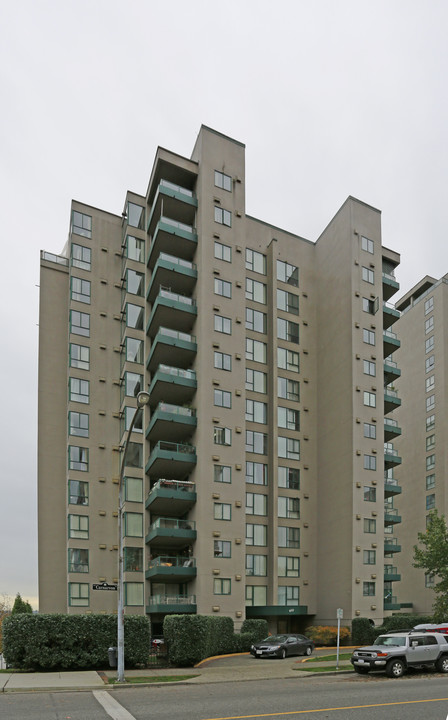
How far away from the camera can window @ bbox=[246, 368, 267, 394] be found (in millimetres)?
44969

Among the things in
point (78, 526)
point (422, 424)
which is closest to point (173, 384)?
point (78, 526)

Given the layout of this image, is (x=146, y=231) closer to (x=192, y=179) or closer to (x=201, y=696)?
(x=192, y=179)

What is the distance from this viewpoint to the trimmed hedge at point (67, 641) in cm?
2392

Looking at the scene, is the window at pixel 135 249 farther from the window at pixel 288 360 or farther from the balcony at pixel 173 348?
the window at pixel 288 360

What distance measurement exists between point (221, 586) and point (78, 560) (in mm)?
9562

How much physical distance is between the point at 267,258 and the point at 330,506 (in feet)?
61.0

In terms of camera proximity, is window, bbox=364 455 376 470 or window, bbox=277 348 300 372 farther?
window, bbox=277 348 300 372

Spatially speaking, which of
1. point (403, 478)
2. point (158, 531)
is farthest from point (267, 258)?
point (403, 478)

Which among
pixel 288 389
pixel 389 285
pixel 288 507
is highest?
pixel 389 285

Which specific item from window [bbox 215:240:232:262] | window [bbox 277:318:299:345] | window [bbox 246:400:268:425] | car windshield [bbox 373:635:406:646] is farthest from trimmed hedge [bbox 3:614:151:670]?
window [bbox 277:318:299:345]

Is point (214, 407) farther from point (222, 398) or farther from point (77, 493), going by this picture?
point (77, 493)

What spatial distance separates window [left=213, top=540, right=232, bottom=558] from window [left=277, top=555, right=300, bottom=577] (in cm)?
584

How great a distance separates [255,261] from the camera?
4791 cm

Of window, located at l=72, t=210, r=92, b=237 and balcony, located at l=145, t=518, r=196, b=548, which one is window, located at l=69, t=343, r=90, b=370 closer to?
window, located at l=72, t=210, r=92, b=237
